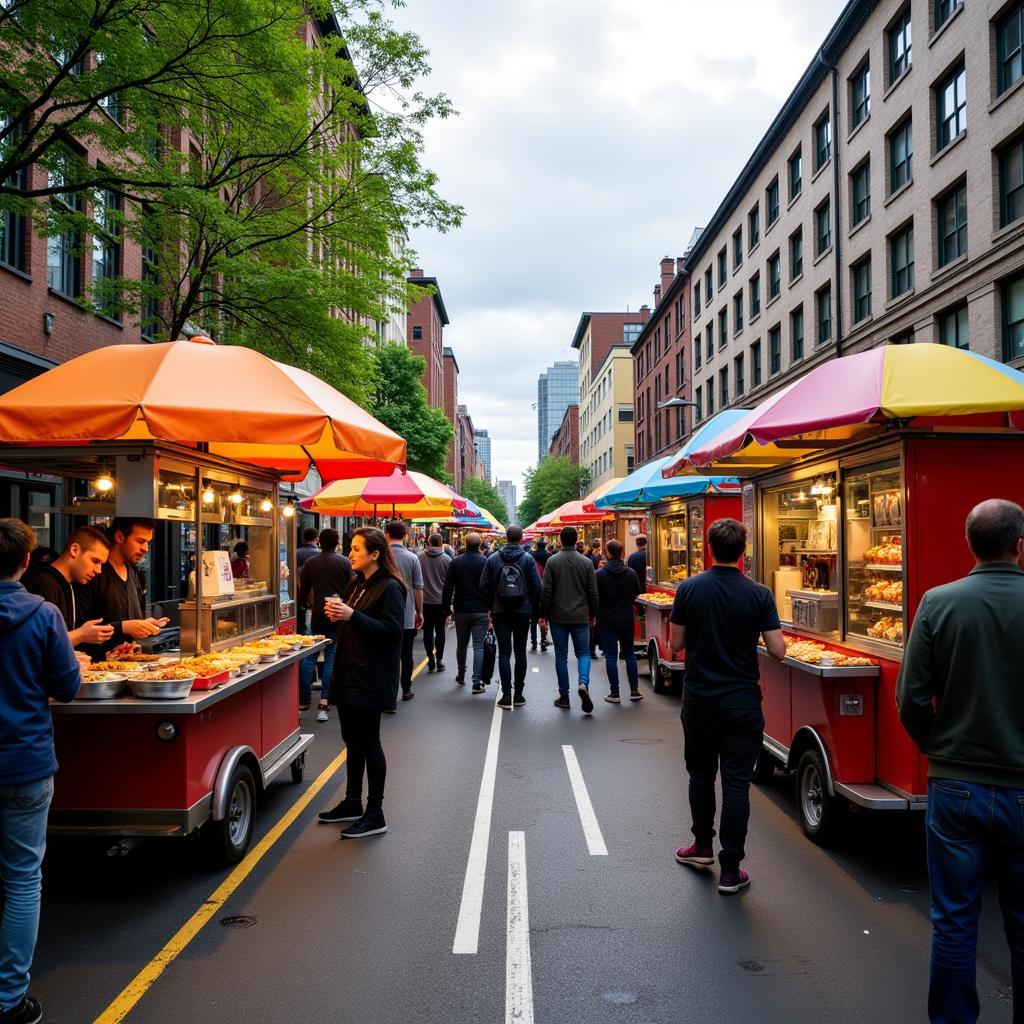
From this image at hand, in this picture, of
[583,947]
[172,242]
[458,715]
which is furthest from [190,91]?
[583,947]

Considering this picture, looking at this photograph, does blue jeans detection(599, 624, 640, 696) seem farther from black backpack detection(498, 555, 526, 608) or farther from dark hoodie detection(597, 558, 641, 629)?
black backpack detection(498, 555, 526, 608)

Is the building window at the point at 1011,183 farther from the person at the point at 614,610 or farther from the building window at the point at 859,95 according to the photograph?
the person at the point at 614,610

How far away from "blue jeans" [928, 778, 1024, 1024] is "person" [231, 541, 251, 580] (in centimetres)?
606

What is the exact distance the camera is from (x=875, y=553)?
6.28 m

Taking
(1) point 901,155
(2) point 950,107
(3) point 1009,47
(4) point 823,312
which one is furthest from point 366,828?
(4) point 823,312

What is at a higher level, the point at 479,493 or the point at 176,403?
the point at 479,493

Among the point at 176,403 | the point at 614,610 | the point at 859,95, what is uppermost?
the point at 859,95

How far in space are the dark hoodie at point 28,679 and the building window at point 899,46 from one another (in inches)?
1004

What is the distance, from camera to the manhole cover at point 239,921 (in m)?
4.49

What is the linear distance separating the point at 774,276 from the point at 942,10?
532 inches

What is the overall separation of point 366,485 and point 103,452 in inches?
367

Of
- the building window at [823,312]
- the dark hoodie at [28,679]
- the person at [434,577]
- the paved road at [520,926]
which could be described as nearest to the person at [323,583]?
the person at [434,577]

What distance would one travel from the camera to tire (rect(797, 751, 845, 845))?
5648 millimetres

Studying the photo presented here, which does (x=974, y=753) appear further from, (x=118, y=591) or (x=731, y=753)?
(x=118, y=591)
